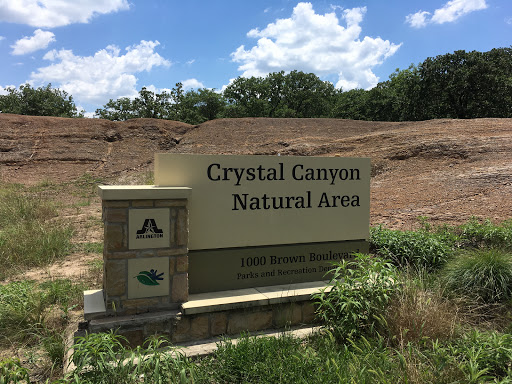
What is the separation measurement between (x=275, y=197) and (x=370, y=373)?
6.73 feet

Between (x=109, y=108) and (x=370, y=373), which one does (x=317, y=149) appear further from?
(x=109, y=108)

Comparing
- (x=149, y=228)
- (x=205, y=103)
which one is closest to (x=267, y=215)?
(x=149, y=228)

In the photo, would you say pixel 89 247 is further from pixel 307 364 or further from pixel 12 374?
pixel 307 364

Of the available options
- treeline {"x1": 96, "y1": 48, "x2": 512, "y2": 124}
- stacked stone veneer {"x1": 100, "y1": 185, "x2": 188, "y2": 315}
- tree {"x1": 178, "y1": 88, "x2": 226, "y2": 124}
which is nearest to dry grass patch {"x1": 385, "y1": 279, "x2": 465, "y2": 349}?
stacked stone veneer {"x1": 100, "y1": 185, "x2": 188, "y2": 315}

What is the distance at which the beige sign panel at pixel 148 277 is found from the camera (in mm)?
3498

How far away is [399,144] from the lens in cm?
1384

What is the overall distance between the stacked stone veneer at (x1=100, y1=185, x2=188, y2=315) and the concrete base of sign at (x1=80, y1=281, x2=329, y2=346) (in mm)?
93

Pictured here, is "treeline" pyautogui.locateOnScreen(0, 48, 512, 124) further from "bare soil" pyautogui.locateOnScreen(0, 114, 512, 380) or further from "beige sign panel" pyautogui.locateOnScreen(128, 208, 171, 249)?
"beige sign panel" pyautogui.locateOnScreen(128, 208, 171, 249)

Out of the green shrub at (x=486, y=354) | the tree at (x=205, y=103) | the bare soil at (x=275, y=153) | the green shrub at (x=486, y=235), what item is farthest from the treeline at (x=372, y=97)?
the green shrub at (x=486, y=354)

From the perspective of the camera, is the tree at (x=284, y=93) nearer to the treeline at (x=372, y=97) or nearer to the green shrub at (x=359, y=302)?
the treeline at (x=372, y=97)

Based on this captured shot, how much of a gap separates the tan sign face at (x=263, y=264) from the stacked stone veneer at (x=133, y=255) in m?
0.27

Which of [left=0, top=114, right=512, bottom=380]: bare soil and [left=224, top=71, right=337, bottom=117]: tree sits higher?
[left=224, top=71, right=337, bottom=117]: tree

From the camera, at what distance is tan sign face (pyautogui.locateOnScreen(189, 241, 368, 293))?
155 inches

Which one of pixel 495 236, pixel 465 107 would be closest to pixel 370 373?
pixel 495 236
